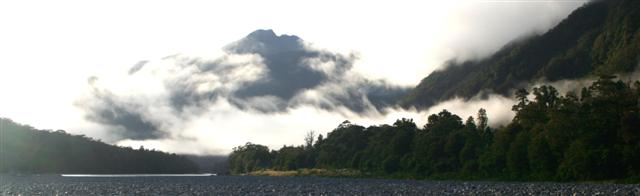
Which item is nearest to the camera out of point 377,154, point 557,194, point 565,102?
point 557,194

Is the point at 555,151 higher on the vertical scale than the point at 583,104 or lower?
lower

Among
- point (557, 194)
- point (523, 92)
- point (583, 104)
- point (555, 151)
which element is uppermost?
point (523, 92)

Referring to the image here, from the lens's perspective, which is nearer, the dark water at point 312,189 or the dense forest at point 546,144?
the dark water at point 312,189

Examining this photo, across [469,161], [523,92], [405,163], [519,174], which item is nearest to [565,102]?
[519,174]

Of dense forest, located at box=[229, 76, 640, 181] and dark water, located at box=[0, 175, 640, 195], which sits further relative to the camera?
dense forest, located at box=[229, 76, 640, 181]

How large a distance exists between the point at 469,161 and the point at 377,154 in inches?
1888

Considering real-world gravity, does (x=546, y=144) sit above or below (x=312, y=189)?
above

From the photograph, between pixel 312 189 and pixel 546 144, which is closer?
pixel 312 189

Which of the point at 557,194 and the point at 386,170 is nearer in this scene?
the point at 557,194

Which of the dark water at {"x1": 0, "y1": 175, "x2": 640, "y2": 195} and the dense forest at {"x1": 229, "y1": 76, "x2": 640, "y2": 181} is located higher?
the dense forest at {"x1": 229, "y1": 76, "x2": 640, "y2": 181}

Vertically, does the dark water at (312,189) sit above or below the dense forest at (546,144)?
below

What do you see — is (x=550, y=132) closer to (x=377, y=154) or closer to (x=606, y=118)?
(x=606, y=118)

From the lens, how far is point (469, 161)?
133m

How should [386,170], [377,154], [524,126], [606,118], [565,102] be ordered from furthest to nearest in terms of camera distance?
[377,154] → [386,170] → [524,126] → [565,102] → [606,118]
